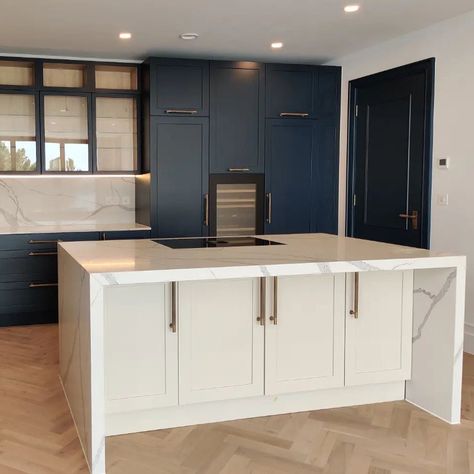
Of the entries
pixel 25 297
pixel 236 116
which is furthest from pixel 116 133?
pixel 25 297

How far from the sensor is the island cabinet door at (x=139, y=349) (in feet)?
10.0

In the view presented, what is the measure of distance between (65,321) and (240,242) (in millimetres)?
1127

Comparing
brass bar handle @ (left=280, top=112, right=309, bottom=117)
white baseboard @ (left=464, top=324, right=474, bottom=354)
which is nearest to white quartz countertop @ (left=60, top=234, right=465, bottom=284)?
white baseboard @ (left=464, top=324, right=474, bottom=354)

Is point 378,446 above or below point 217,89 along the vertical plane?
below

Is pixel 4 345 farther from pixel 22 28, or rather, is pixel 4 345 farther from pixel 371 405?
pixel 371 405

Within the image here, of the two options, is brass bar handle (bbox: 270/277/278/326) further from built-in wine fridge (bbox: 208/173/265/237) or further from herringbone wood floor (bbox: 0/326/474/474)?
built-in wine fridge (bbox: 208/173/265/237)

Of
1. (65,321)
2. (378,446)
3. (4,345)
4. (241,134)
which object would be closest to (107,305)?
(65,321)

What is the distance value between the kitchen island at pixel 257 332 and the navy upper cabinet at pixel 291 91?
264cm

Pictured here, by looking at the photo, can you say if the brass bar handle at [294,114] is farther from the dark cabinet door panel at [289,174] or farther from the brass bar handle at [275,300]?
the brass bar handle at [275,300]

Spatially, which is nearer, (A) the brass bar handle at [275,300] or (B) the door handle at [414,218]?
(A) the brass bar handle at [275,300]

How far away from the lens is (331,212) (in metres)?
6.31

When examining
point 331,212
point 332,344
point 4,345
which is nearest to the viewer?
point 332,344

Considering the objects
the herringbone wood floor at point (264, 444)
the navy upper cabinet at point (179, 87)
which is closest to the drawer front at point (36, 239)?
the navy upper cabinet at point (179, 87)

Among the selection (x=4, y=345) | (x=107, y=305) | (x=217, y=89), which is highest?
(x=217, y=89)
